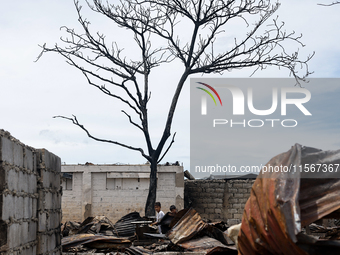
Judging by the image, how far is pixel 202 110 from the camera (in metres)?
11.3

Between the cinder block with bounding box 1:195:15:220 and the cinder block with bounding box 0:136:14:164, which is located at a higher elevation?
the cinder block with bounding box 0:136:14:164

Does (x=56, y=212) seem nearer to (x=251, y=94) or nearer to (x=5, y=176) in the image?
(x=5, y=176)

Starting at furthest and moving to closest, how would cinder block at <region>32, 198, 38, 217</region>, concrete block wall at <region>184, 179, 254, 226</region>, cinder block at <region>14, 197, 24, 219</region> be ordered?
concrete block wall at <region>184, 179, 254, 226</region> < cinder block at <region>32, 198, 38, 217</region> < cinder block at <region>14, 197, 24, 219</region>

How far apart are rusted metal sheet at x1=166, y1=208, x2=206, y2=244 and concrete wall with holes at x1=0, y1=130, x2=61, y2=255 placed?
91.5 inches

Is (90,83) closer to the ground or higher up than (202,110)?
higher up

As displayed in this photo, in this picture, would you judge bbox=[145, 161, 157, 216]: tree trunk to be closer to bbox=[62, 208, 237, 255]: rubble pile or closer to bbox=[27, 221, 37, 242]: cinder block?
bbox=[62, 208, 237, 255]: rubble pile

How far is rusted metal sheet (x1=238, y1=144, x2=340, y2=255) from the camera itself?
2.87m

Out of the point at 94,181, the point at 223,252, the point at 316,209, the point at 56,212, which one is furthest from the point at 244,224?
the point at 94,181

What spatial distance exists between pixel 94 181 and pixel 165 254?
9.27 m

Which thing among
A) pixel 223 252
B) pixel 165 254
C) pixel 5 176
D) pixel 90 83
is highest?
pixel 90 83

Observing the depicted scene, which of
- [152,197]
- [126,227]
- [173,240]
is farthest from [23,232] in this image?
[152,197]

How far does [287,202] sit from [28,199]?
3.79 m

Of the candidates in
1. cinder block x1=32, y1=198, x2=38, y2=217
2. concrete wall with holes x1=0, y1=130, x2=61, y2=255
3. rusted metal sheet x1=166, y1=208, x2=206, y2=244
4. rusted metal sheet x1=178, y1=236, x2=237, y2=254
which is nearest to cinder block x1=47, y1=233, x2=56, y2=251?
concrete wall with holes x1=0, y1=130, x2=61, y2=255

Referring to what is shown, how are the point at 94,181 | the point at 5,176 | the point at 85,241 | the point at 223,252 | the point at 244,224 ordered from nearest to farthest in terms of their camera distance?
the point at 244,224 < the point at 5,176 < the point at 223,252 < the point at 85,241 < the point at 94,181
